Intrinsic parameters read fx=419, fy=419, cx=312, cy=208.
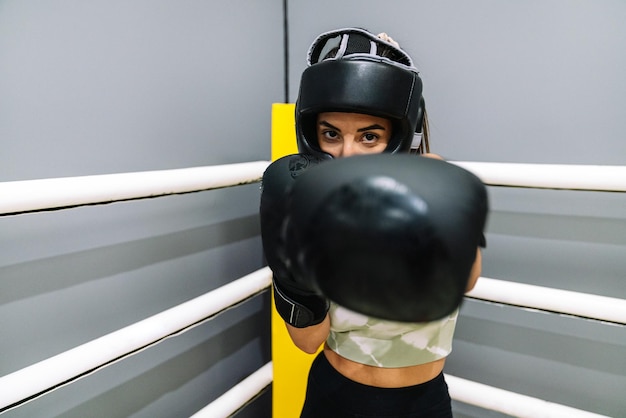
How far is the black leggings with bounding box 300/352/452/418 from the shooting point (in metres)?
0.65

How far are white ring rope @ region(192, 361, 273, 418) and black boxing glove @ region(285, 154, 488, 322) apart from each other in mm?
776

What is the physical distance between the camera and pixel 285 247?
312 mm

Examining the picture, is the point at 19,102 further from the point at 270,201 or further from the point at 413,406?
the point at 413,406

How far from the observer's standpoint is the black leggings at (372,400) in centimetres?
65

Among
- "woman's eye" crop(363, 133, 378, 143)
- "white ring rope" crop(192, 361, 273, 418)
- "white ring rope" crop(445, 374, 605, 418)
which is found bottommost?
"white ring rope" crop(192, 361, 273, 418)

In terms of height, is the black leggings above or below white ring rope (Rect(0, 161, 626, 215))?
below

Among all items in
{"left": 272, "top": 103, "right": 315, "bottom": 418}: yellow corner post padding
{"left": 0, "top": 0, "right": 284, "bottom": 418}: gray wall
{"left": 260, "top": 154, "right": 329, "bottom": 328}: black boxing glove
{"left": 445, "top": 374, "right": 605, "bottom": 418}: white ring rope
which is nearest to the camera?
{"left": 260, "top": 154, "right": 329, "bottom": 328}: black boxing glove

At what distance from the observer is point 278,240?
396mm

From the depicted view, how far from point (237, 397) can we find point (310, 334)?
0.46m

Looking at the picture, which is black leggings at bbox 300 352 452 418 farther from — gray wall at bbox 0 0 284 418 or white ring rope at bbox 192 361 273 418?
gray wall at bbox 0 0 284 418

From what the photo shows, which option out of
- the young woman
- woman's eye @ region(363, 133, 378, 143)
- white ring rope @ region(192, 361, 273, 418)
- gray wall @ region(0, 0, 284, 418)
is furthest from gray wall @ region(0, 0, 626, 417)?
woman's eye @ region(363, 133, 378, 143)

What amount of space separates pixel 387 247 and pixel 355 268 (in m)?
0.02

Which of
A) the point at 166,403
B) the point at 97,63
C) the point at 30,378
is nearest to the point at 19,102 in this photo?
the point at 97,63

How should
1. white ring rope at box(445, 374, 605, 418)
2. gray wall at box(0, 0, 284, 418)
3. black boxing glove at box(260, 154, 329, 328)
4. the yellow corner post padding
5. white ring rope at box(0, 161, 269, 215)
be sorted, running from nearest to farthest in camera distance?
black boxing glove at box(260, 154, 329, 328)
white ring rope at box(0, 161, 269, 215)
gray wall at box(0, 0, 284, 418)
white ring rope at box(445, 374, 605, 418)
the yellow corner post padding
